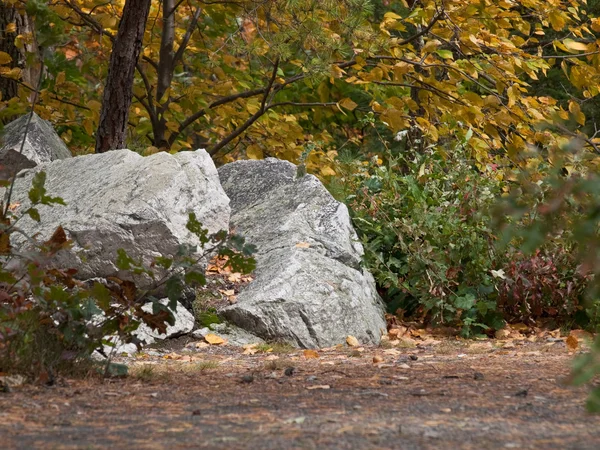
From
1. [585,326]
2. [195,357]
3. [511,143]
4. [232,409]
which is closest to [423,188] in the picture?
[511,143]

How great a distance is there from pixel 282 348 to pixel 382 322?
112 centimetres

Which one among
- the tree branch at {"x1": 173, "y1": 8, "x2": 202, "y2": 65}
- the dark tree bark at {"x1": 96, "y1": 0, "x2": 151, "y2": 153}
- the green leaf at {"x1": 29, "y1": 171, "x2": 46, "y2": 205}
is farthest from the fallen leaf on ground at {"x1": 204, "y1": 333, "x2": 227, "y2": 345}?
the tree branch at {"x1": 173, "y1": 8, "x2": 202, "y2": 65}

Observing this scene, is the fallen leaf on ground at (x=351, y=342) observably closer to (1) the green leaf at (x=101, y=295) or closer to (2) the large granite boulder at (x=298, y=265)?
(2) the large granite boulder at (x=298, y=265)

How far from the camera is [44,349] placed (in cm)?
356

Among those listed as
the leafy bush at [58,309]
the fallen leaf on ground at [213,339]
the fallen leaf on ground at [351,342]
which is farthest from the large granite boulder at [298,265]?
the leafy bush at [58,309]

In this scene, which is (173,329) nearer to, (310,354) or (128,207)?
(128,207)

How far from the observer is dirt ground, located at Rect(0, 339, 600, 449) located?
2398 mm

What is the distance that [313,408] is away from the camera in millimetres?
2949

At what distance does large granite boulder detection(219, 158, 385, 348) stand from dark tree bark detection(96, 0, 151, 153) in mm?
998

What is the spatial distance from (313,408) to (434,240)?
11.5 ft

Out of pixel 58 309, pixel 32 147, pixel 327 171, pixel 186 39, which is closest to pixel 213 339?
pixel 58 309

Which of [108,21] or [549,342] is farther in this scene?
[108,21]

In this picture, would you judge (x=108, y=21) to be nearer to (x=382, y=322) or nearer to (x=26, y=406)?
(x=382, y=322)

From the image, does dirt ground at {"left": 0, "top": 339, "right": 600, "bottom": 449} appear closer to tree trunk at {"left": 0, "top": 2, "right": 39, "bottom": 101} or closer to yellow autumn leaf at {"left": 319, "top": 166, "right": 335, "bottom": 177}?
yellow autumn leaf at {"left": 319, "top": 166, "right": 335, "bottom": 177}
